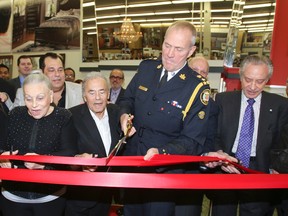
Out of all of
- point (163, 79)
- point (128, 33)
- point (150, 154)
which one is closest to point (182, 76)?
point (163, 79)

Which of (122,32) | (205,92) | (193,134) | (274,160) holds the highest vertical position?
(122,32)

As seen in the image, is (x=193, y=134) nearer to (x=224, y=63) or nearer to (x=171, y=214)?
(x=171, y=214)

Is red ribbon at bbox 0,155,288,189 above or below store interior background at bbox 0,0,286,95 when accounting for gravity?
below

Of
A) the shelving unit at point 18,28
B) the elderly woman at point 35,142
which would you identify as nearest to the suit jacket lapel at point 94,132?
the elderly woman at point 35,142

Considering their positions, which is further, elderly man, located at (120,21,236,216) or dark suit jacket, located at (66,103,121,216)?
dark suit jacket, located at (66,103,121,216)

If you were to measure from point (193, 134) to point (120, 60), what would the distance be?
22.5ft

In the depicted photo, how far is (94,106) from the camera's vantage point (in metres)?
2.75

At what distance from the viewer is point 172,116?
7.16ft

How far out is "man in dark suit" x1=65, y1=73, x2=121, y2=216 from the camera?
265 centimetres

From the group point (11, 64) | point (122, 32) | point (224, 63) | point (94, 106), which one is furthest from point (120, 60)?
point (94, 106)

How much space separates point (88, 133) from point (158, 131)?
2.27 ft

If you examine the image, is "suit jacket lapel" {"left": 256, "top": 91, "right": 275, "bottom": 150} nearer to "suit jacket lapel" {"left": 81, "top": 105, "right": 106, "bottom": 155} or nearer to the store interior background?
"suit jacket lapel" {"left": 81, "top": 105, "right": 106, "bottom": 155}

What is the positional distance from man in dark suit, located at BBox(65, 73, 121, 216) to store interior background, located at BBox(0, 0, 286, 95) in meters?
3.56

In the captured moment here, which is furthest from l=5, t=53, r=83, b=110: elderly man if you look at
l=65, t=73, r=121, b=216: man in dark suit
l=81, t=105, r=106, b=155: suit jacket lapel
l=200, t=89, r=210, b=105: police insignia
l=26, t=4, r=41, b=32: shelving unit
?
l=26, t=4, r=41, b=32: shelving unit
